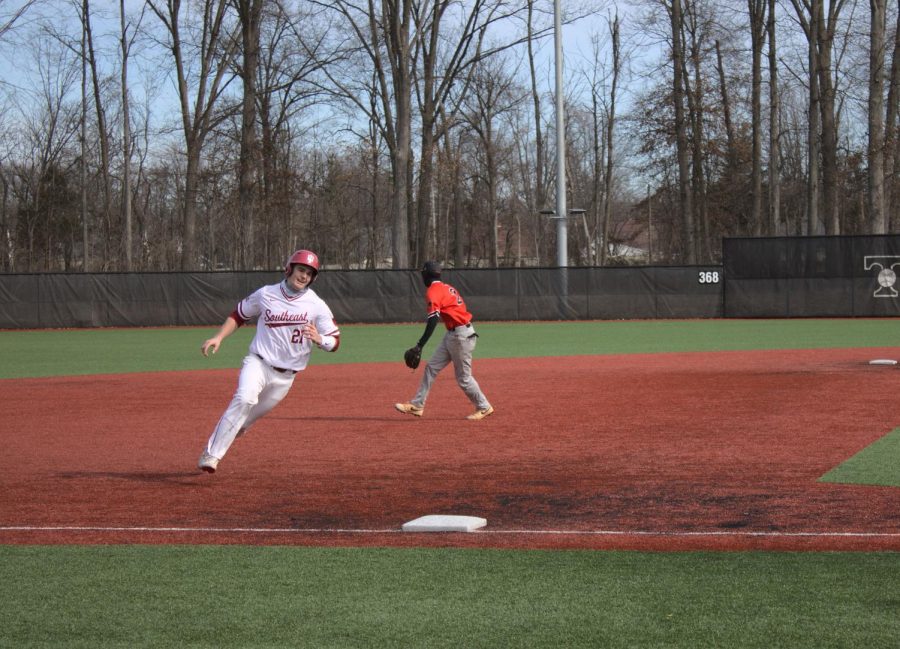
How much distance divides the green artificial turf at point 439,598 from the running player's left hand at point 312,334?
260 centimetres

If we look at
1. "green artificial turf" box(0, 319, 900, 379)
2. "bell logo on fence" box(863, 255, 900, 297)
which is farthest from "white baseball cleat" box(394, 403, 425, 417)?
"bell logo on fence" box(863, 255, 900, 297)

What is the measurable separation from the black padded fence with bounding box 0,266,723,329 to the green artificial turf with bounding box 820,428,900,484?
2571cm

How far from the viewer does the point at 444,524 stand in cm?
674

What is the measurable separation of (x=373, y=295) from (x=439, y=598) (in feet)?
103

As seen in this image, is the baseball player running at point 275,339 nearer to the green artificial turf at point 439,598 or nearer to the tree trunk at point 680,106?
the green artificial turf at point 439,598

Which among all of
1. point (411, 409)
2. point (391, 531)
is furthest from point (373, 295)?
point (391, 531)

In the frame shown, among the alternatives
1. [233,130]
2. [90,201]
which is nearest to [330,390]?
[233,130]

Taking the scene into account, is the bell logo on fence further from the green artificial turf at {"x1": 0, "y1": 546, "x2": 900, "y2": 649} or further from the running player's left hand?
the green artificial turf at {"x1": 0, "y1": 546, "x2": 900, "y2": 649}

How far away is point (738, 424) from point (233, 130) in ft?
125

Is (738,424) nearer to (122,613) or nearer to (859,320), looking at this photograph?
(122,613)

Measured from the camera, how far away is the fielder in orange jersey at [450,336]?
11.8 meters

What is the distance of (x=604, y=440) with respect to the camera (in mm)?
10680

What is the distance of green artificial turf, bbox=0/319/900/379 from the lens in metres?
22.5

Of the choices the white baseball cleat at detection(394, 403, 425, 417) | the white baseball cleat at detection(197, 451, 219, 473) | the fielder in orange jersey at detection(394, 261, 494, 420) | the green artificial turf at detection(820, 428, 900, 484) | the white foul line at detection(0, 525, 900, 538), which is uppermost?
the fielder in orange jersey at detection(394, 261, 494, 420)
